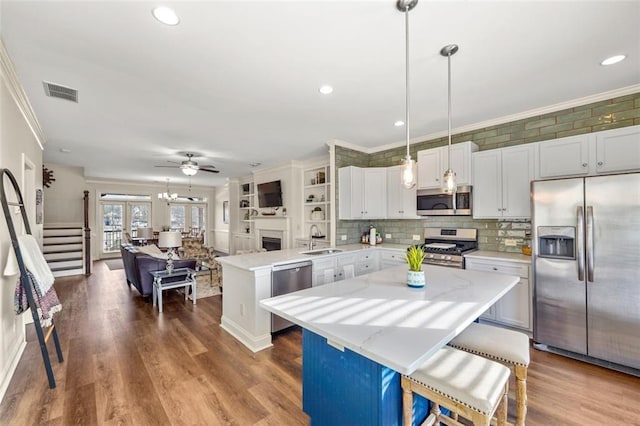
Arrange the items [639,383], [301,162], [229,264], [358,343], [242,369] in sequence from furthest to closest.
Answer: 1. [301,162]
2. [229,264]
3. [242,369]
4. [639,383]
5. [358,343]

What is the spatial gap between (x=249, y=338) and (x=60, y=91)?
3259 mm

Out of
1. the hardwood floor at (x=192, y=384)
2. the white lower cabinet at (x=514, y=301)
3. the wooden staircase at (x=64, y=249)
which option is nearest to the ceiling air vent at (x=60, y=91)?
the hardwood floor at (x=192, y=384)

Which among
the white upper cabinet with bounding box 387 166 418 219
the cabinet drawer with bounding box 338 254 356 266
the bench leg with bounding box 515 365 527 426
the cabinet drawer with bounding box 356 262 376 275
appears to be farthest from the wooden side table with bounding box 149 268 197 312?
the bench leg with bounding box 515 365 527 426

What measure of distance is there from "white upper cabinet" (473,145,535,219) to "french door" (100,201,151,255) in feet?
34.8

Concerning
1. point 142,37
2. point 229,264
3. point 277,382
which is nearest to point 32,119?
point 142,37

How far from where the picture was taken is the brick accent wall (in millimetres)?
2947

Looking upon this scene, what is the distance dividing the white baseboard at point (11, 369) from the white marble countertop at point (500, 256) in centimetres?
465

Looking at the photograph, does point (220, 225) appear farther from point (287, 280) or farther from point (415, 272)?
point (415, 272)

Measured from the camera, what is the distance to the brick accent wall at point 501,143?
295 cm

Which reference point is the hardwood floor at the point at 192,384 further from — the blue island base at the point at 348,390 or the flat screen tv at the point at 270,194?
the flat screen tv at the point at 270,194

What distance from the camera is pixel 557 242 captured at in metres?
2.76

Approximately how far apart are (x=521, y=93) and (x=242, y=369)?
13.2ft

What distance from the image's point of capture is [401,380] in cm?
144

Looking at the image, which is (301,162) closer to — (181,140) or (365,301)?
(181,140)
